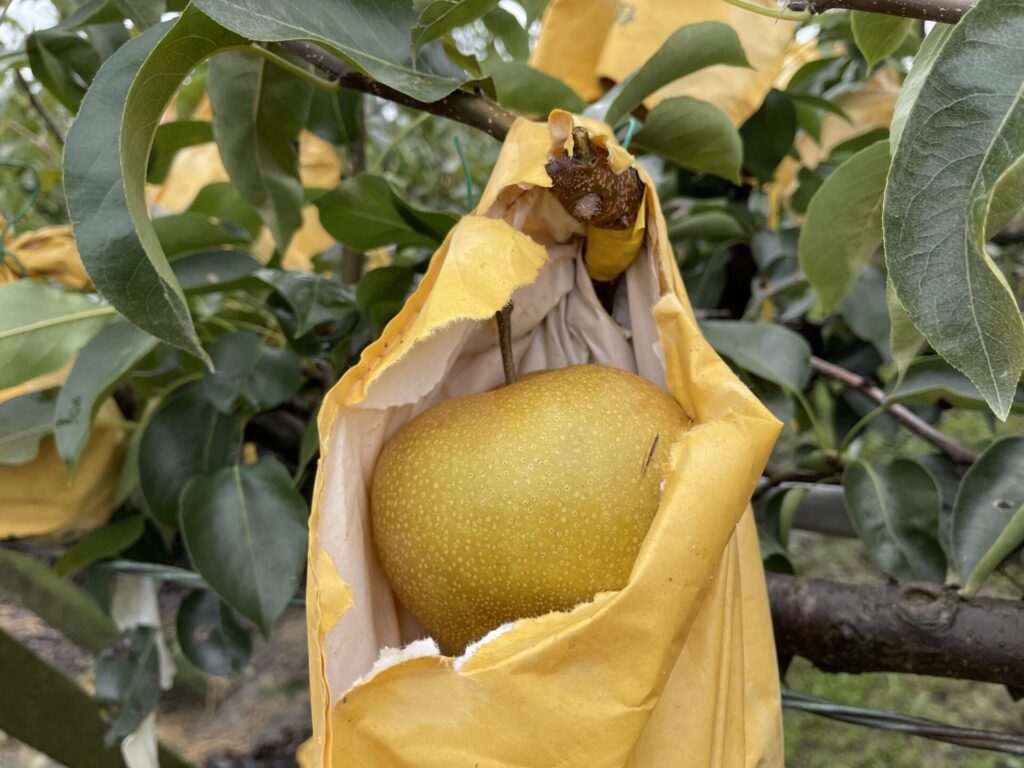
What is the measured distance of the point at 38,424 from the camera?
573 mm

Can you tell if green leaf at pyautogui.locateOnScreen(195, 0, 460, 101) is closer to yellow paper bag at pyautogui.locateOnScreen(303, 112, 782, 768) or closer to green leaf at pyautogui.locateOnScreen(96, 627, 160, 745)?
yellow paper bag at pyautogui.locateOnScreen(303, 112, 782, 768)

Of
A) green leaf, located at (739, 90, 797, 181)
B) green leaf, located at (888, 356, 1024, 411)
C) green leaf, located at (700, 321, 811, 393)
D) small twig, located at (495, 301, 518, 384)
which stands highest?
small twig, located at (495, 301, 518, 384)

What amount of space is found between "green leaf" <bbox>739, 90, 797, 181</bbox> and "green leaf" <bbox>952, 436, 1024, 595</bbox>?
352 millimetres

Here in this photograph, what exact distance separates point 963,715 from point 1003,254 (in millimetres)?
611

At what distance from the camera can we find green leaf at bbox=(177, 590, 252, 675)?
648mm

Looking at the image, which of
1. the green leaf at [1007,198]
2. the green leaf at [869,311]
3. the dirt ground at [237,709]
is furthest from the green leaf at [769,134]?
the dirt ground at [237,709]

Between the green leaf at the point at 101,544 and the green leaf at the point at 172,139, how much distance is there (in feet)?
0.87

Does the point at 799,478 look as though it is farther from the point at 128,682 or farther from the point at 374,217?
the point at 128,682

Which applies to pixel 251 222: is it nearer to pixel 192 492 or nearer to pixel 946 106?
pixel 192 492

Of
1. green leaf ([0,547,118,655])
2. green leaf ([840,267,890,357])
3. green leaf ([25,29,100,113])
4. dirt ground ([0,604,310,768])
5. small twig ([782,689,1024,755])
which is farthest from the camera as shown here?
dirt ground ([0,604,310,768])

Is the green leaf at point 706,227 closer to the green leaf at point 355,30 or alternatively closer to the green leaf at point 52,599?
the green leaf at point 355,30

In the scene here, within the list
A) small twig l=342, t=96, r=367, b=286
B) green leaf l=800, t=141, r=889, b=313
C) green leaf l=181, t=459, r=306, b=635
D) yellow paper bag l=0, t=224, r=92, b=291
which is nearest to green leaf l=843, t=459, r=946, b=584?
green leaf l=800, t=141, r=889, b=313

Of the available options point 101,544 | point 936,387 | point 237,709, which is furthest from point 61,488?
point 237,709

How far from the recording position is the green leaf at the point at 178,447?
570mm
